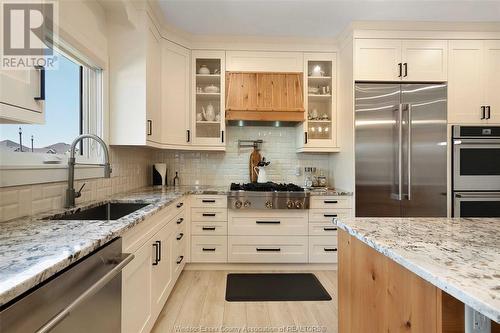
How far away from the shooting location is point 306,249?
9.51ft

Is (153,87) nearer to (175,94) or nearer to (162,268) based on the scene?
(175,94)

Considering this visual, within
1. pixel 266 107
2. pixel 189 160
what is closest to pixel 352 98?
pixel 266 107

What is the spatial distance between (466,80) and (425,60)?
1.60ft

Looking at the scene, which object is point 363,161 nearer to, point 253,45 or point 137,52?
point 253,45

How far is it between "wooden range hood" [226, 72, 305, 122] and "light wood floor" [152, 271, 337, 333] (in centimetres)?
187

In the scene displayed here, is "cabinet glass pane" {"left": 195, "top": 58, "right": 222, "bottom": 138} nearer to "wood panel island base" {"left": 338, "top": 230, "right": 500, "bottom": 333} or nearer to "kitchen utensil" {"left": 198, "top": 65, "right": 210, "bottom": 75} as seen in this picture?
"kitchen utensil" {"left": 198, "top": 65, "right": 210, "bottom": 75}

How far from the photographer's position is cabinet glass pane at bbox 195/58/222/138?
3189 millimetres

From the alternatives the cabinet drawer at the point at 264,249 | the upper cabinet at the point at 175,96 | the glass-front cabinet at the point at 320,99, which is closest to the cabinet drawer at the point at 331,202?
the cabinet drawer at the point at 264,249

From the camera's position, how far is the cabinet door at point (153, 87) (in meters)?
2.52

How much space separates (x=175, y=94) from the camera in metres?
3.08

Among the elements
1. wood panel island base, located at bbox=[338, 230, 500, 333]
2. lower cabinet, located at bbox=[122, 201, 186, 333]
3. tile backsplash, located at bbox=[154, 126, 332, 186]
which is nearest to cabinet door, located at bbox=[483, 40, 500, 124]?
tile backsplash, located at bbox=[154, 126, 332, 186]

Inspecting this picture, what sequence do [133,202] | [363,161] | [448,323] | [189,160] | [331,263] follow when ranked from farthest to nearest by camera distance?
[189,160], [331,263], [363,161], [133,202], [448,323]

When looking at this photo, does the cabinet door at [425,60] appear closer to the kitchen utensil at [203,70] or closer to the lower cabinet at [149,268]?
the kitchen utensil at [203,70]

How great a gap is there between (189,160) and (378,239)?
9.36ft
